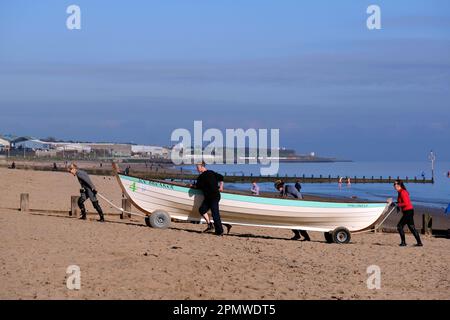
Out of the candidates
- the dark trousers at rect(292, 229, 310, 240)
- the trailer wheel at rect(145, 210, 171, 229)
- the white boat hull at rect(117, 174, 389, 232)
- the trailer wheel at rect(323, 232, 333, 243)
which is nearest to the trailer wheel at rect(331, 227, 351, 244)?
the trailer wheel at rect(323, 232, 333, 243)

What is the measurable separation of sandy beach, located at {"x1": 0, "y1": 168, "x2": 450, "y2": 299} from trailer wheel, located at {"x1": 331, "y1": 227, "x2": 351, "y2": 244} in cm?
43

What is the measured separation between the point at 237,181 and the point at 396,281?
212 ft

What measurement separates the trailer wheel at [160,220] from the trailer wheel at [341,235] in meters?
4.04

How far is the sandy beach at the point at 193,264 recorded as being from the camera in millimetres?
10133

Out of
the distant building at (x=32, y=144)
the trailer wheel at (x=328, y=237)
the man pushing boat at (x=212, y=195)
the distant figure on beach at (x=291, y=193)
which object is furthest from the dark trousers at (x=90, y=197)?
the distant building at (x=32, y=144)

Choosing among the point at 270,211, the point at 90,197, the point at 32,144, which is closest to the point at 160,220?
the point at 90,197

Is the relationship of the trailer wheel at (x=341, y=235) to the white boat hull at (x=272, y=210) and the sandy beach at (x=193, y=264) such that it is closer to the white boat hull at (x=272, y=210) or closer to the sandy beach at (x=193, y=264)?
the white boat hull at (x=272, y=210)

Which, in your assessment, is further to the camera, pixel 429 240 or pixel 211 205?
pixel 429 240

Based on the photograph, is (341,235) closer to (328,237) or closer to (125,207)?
(328,237)

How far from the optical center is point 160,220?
59.3 ft

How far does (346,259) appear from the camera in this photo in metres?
14.5

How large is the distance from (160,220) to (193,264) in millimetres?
6098
